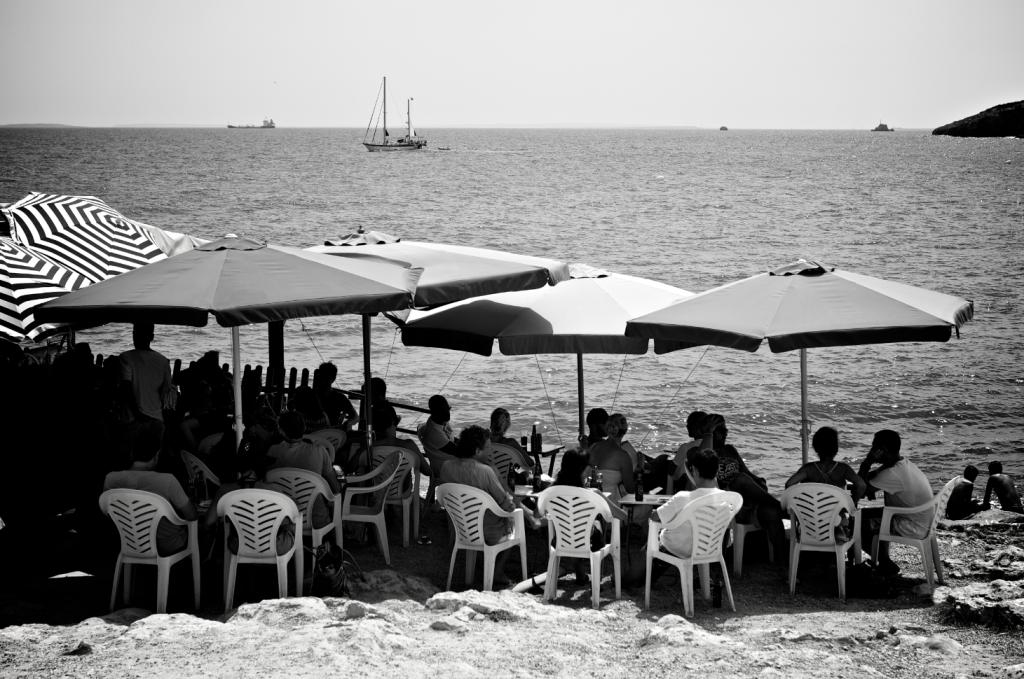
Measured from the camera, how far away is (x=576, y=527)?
20.7ft

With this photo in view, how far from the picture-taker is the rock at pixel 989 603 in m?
5.46

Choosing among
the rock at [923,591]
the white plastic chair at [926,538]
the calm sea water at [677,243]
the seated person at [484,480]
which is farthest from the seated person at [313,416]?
the calm sea water at [677,243]

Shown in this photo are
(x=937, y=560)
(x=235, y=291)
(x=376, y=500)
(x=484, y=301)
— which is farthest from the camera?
(x=484, y=301)

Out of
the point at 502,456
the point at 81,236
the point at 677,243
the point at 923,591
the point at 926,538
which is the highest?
the point at 677,243

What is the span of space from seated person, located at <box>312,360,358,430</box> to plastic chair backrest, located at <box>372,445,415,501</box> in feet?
4.69

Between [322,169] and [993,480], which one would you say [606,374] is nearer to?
[993,480]

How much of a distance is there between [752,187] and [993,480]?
253ft

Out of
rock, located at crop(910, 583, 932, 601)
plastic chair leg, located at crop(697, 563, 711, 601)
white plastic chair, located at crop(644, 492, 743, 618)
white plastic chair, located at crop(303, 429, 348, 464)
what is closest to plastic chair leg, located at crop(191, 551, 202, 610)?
white plastic chair, located at crop(303, 429, 348, 464)

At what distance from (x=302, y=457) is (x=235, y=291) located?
1.26 m

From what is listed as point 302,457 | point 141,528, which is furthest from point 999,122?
point 141,528

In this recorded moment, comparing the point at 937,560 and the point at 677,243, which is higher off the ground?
the point at 677,243

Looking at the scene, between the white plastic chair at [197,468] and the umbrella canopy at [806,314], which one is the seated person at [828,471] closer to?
the umbrella canopy at [806,314]

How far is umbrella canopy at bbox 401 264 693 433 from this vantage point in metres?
7.75

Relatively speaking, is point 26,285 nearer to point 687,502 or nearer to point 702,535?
point 687,502
